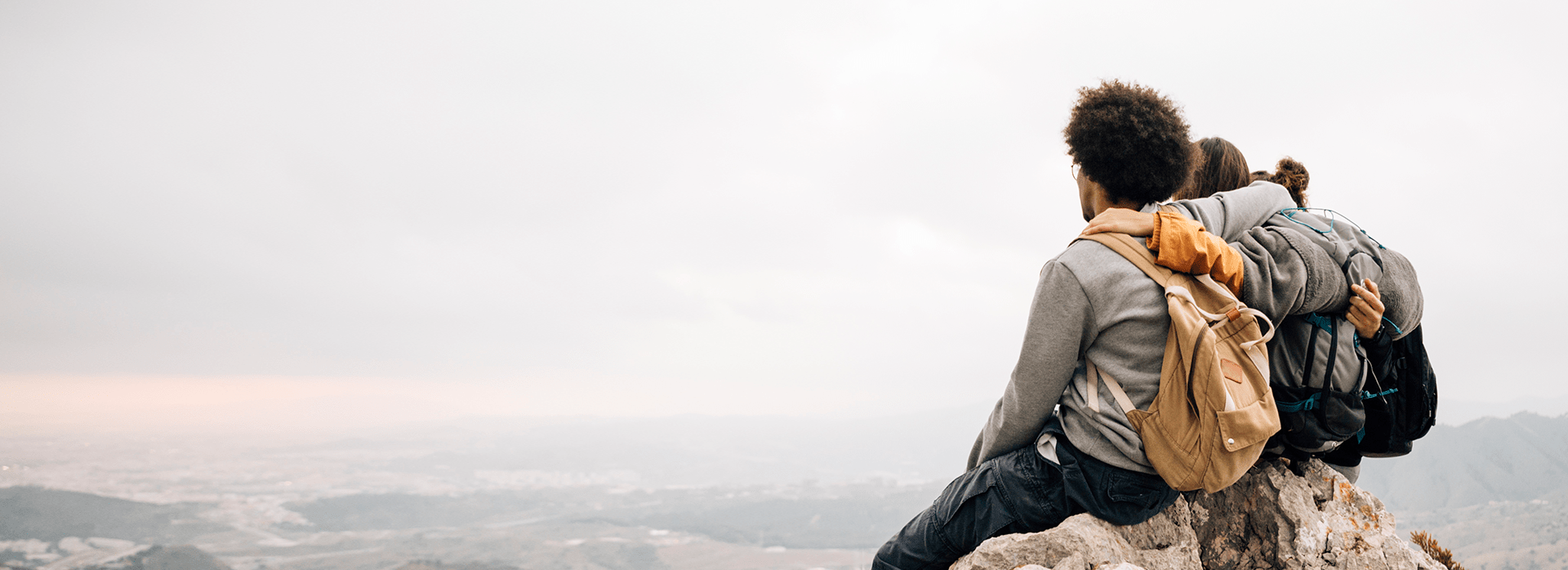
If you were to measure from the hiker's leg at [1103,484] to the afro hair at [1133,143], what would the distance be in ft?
3.99

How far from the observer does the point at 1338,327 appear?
309cm

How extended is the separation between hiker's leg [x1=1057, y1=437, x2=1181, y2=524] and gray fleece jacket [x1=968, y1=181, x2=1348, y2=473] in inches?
2.7

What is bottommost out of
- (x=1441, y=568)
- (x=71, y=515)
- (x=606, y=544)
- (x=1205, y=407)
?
(x=606, y=544)

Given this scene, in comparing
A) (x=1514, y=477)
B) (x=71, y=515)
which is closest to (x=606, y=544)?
(x=71, y=515)

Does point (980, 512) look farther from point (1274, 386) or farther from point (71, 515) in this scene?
point (71, 515)

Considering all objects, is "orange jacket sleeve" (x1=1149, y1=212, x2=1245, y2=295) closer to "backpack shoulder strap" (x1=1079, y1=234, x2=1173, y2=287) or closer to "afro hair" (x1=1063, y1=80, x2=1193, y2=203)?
"backpack shoulder strap" (x1=1079, y1=234, x2=1173, y2=287)

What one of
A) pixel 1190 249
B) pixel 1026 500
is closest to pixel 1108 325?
pixel 1190 249

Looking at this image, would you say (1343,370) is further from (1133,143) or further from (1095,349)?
(1133,143)

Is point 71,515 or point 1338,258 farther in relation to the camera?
point 71,515

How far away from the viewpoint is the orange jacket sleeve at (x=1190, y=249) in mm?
2656

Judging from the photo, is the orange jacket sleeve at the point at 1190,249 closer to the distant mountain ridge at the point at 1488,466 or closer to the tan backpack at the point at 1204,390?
the tan backpack at the point at 1204,390

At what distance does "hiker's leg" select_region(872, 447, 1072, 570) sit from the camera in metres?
3.14

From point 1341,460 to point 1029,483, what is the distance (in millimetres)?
2463

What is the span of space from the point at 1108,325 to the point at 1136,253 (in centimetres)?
31
